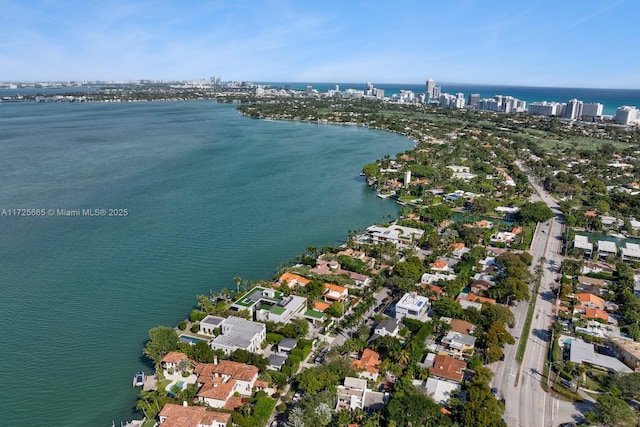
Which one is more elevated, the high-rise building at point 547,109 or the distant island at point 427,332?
the high-rise building at point 547,109

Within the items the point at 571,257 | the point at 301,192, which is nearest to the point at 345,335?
the point at 571,257

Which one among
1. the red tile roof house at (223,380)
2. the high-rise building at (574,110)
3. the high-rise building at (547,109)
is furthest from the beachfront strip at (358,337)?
the high-rise building at (547,109)

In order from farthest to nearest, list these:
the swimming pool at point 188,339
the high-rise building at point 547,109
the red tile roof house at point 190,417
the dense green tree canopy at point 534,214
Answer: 1. the high-rise building at point 547,109
2. the dense green tree canopy at point 534,214
3. the swimming pool at point 188,339
4. the red tile roof house at point 190,417

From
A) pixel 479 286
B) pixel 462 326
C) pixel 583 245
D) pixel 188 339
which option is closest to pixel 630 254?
pixel 583 245

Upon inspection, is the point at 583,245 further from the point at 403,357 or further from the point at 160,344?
the point at 160,344

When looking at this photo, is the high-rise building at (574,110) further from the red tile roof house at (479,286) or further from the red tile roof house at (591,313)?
the red tile roof house at (479,286)

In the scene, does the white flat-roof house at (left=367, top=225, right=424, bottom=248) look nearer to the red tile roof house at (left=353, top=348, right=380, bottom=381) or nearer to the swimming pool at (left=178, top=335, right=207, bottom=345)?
the red tile roof house at (left=353, top=348, right=380, bottom=381)
